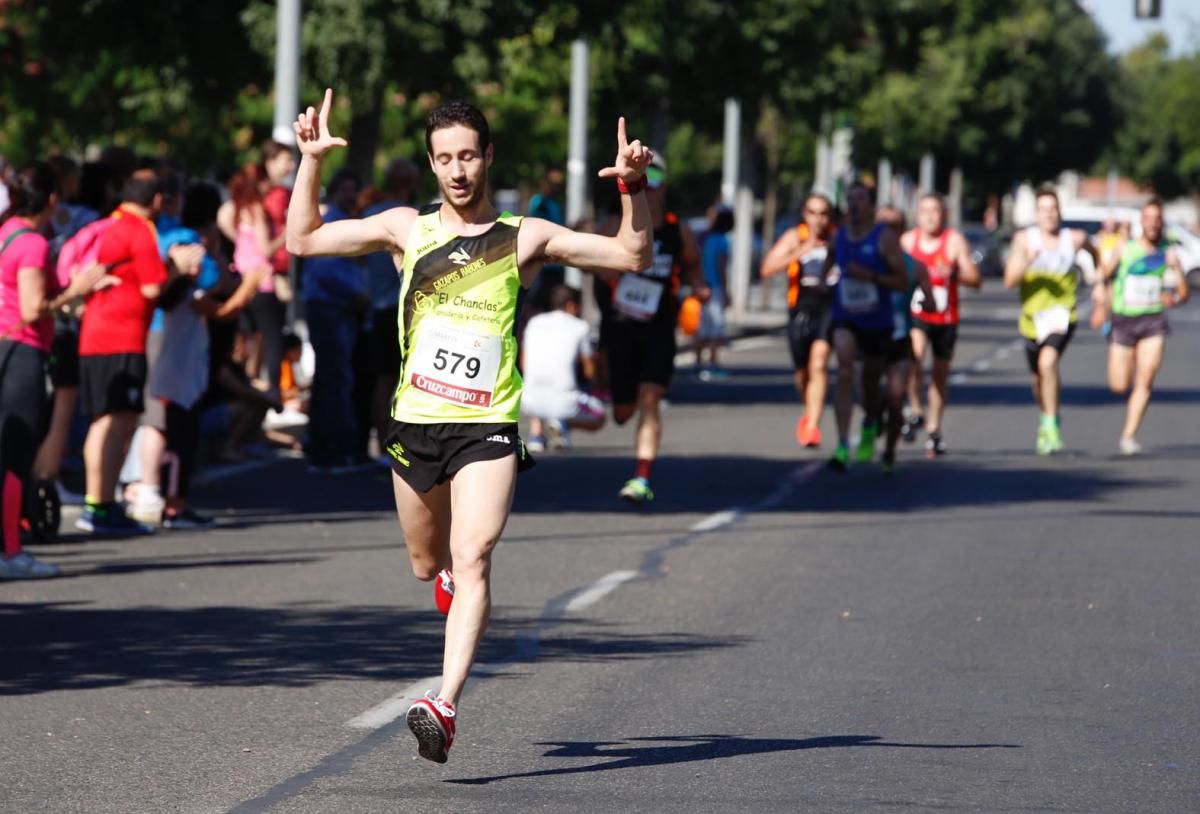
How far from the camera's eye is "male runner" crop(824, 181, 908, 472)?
15828 mm

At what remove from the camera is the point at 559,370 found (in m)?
17.0

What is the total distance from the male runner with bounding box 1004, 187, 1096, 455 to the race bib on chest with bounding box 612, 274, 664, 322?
4.34 m

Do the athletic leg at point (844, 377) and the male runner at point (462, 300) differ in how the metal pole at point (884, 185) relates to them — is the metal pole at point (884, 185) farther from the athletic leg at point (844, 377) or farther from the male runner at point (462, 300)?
the male runner at point (462, 300)

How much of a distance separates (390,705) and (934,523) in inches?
248

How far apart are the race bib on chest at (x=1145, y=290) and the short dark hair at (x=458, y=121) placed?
1217cm

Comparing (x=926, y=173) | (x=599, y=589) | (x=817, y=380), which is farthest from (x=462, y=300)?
(x=926, y=173)

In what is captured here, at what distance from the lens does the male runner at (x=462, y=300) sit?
6770 mm

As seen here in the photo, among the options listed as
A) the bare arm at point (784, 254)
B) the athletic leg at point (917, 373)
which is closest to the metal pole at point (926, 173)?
the athletic leg at point (917, 373)

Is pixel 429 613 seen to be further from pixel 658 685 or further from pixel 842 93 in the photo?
pixel 842 93

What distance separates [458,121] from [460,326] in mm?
569

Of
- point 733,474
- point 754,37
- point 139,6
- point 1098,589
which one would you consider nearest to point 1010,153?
point 754,37

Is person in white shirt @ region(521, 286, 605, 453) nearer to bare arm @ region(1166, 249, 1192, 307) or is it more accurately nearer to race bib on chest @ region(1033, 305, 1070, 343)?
race bib on chest @ region(1033, 305, 1070, 343)

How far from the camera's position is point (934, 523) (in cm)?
1349

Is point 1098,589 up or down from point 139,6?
down
